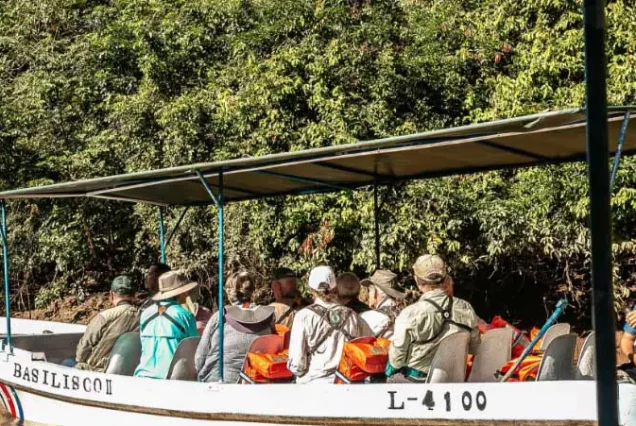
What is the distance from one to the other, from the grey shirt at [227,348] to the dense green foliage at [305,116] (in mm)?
6188

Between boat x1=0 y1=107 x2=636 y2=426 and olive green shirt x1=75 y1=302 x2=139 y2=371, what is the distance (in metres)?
0.20

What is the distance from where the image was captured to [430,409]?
21.5 feet

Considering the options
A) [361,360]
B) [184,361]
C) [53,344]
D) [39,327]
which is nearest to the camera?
[361,360]

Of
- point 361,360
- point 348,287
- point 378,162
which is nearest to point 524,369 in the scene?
point 361,360

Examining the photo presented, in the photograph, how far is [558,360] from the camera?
662 centimetres

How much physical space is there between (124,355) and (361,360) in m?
2.59

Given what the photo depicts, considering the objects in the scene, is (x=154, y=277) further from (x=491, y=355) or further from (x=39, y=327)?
(x=39, y=327)

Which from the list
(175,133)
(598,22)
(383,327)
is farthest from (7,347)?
(598,22)

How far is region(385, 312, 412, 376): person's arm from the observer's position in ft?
21.8

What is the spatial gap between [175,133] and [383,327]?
8862 mm

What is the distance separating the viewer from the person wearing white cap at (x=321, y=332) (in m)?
7.03

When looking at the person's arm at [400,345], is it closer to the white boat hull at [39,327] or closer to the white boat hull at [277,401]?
the white boat hull at [277,401]

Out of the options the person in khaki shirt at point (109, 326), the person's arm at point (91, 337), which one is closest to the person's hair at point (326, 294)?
the person in khaki shirt at point (109, 326)

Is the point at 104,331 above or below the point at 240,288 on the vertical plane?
below
